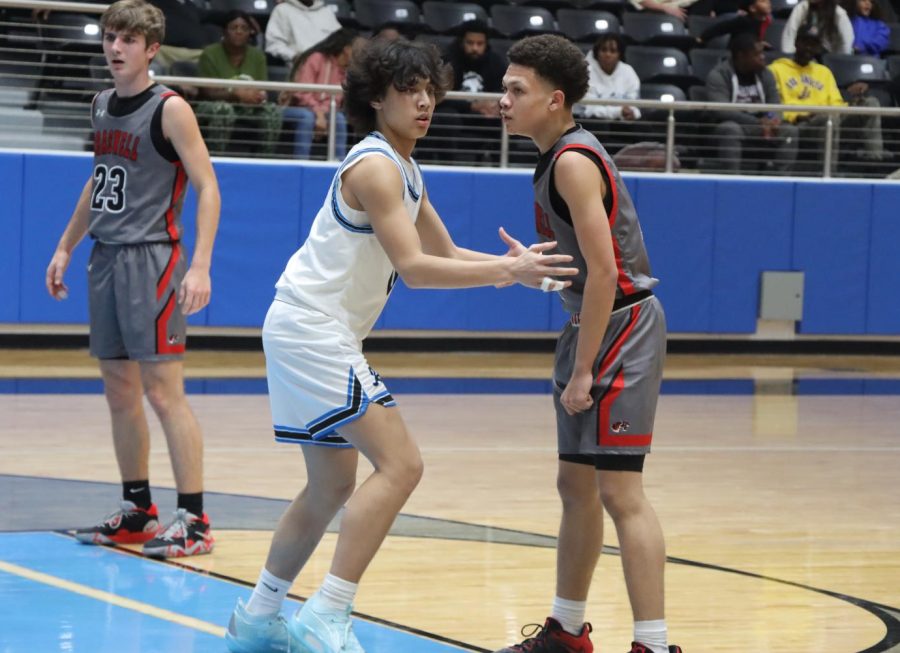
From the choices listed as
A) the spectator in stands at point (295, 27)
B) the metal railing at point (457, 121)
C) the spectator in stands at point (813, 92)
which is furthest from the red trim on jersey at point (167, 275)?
the spectator in stands at point (813, 92)

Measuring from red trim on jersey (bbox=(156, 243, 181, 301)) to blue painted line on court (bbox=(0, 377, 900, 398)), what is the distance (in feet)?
13.1

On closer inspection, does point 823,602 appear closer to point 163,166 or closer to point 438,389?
point 163,166

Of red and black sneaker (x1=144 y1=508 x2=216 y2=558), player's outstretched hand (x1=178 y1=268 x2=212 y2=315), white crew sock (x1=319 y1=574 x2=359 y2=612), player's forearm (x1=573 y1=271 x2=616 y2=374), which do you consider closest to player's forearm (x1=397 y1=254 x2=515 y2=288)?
player's forearm (x1=573 y1=271 x2=616 y2=374)

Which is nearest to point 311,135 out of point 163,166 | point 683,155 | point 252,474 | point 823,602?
point 683,155

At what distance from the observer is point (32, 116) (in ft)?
36.3

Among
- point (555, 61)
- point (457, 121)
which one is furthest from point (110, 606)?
point (457, 121)

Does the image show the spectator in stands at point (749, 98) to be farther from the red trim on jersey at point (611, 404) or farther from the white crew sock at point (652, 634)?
the white crew sock at point (652, 634)

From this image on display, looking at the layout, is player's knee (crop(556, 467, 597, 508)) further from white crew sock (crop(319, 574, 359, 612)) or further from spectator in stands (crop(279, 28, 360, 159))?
spectator in stands (crop(279, 28, 360, 159))

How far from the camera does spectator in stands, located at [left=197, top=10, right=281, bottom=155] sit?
11008 millimetres

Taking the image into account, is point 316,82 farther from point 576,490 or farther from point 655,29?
Result: point 576,490

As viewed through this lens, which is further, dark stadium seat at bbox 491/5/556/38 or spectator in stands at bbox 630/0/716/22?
spectator in stands at bbox 630/0/716/22

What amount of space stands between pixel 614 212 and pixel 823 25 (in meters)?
10.7

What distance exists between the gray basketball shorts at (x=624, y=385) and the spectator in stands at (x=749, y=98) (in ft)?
28.4

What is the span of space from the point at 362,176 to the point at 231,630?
1.27m
